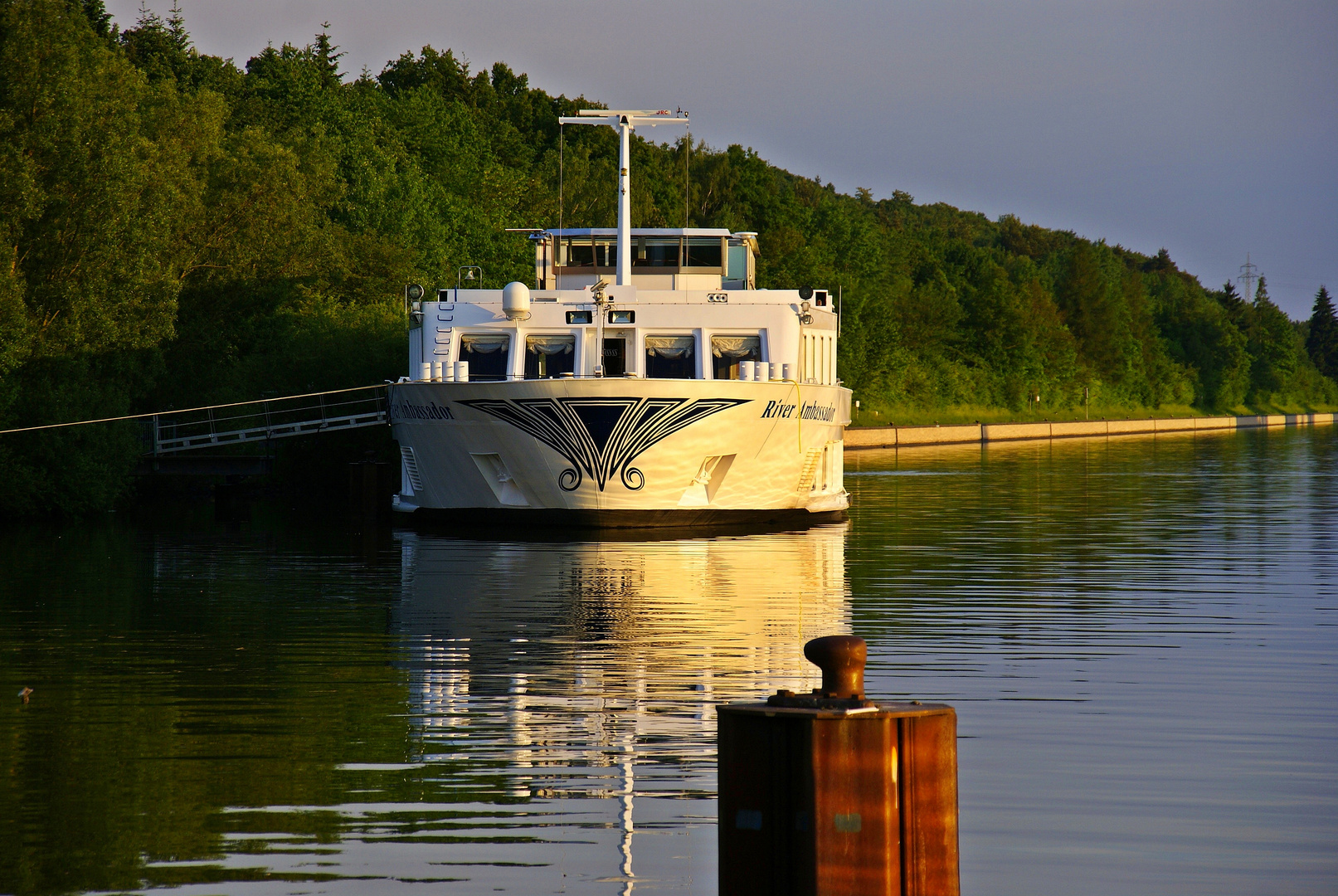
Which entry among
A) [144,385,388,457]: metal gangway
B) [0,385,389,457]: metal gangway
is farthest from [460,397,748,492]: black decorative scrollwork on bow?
[144,385,388,457]: metal gangway

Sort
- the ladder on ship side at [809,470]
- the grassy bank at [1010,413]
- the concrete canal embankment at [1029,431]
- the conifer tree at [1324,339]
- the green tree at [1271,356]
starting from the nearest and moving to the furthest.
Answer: the ladder on ship side at [809,470] < the concrete canal embankment at [1029,431] < the grassy bank at [1010,413] < the green tree at [1271,356] < the conifer tree at [1324,339]

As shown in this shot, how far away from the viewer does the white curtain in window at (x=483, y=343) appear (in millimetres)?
27359

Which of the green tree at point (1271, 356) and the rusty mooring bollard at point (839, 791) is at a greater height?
the green tree at point (1271, 356)

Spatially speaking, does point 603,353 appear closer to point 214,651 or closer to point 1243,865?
point 214,651

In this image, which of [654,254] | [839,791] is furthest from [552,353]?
[839,791]

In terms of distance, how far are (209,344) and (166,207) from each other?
29.8 feet

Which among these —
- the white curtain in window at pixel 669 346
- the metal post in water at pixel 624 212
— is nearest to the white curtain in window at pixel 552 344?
the white curtain in window at pixel 669 346

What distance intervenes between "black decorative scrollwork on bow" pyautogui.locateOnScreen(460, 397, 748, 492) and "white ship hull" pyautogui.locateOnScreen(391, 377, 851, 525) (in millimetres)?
18

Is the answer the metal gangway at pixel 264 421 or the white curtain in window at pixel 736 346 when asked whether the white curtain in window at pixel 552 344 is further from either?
the metal gangway at pixel 264 421

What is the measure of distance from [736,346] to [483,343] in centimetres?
453

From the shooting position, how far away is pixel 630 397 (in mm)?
24094

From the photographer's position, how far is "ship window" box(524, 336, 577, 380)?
27297 millimetres

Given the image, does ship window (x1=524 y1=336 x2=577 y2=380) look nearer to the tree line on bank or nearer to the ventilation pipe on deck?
the ventilation pipe on deck

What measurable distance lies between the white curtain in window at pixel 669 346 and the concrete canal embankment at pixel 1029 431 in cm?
3784
